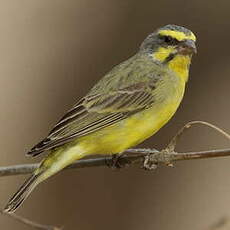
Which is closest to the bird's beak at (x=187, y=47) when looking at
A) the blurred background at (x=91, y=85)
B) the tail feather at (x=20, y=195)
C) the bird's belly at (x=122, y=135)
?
the bird's belly at (x=122, y=135)

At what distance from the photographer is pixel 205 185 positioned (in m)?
9.07

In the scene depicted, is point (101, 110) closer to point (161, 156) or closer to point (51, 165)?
point (51, 165)

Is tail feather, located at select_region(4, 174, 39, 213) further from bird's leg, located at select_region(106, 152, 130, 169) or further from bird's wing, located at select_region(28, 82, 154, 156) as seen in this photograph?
bird's leg, located at select_region(106, 152, 130, 169)

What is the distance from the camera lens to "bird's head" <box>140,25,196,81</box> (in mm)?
6141

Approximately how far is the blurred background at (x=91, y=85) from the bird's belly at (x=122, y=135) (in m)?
3.06

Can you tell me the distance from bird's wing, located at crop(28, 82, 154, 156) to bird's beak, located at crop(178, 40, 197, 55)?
0.41 m

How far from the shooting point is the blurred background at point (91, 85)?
29.5 feet

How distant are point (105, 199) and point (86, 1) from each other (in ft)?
8.40

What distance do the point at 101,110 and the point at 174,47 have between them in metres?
0.80

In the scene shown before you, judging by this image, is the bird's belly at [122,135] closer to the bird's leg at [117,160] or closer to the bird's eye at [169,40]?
the bird's leg at [117,160]

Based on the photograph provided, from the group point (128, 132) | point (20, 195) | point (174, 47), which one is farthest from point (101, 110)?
point (20, 195)

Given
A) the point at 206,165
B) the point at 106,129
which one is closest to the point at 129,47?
the point at 206,165

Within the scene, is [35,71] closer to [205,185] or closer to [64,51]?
[64,51]

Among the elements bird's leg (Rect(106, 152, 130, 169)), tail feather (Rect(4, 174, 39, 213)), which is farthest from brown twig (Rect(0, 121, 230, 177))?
bird's leg (Rect(106, 152, 130, 169))
